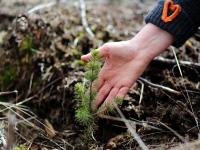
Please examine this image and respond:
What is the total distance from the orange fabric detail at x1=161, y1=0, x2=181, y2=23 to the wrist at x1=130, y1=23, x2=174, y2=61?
101mm

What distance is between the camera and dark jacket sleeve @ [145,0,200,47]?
2.74 metres

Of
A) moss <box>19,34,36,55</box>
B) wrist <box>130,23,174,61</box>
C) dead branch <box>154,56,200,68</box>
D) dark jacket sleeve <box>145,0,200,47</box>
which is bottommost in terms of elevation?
dead branch <box>154,56,200,68</box>

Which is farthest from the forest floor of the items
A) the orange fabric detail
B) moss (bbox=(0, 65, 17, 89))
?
the orange fabric detail

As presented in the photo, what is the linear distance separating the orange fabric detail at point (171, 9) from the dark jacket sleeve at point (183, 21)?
0.07 feet

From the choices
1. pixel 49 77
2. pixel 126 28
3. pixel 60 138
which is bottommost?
pixel 60 138

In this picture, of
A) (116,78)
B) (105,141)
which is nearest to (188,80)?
(116,78)

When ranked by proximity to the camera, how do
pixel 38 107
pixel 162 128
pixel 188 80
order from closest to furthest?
pixel 162 128, pixel 188 80, pixel 38 107


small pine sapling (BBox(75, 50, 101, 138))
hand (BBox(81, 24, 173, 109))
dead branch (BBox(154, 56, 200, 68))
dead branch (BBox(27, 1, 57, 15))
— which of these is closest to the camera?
small pine sapling (BBox(75, 50, 101, 138))

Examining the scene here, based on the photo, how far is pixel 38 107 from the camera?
329 centimetres

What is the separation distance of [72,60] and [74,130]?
2.56 ft

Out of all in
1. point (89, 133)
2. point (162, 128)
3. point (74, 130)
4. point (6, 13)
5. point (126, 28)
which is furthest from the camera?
point (6, 13)

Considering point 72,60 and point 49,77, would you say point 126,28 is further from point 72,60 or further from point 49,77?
point 49,77

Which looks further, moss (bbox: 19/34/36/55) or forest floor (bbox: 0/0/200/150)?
moss (bbox: 19/34/36/55)

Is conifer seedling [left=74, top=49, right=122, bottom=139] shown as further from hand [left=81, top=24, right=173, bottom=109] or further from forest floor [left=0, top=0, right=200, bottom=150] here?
hand [left=81, top=24, right=173, bottom=109]
